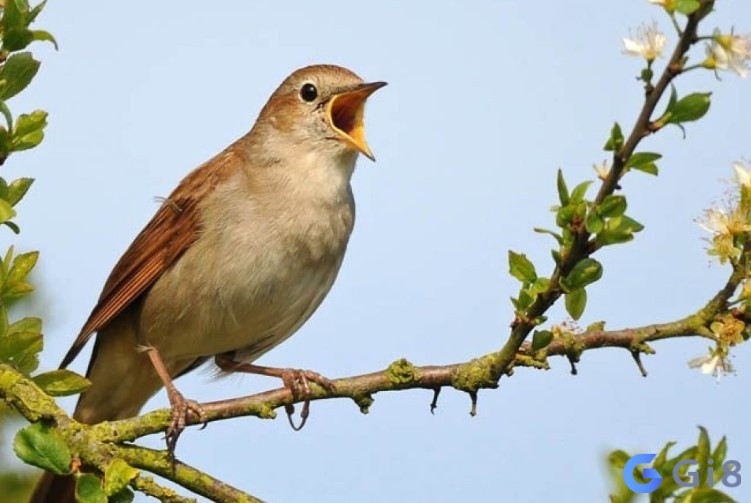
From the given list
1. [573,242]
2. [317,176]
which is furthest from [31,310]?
[573,242]

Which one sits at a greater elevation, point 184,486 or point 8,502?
point 184,486

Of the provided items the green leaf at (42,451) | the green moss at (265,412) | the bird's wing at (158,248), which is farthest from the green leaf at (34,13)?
the bird's wing at (158,248)

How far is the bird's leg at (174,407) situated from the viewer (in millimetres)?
3779

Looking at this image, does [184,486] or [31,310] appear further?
[31,310]

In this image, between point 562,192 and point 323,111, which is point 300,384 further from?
point 562,192

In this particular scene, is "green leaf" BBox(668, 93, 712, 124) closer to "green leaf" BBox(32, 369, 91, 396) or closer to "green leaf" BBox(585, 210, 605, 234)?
"green leaf" BBox(585, 210, 605, 234)

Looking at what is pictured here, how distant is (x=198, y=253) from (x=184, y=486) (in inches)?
81.1

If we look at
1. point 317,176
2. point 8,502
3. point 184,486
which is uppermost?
point 317,176

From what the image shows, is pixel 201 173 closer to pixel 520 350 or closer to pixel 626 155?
pixel 520 350

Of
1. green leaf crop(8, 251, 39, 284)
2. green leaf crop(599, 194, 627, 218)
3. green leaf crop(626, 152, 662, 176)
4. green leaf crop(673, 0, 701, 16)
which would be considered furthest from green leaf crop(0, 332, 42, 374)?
green leaf crop(673, 0, 701, 16)

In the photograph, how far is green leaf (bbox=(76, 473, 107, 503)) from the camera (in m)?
3.10

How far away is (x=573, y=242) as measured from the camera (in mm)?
2887

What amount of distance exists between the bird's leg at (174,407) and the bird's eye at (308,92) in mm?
1440

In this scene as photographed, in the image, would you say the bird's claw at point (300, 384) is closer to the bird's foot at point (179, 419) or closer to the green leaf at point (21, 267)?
the bird's foot at point (179, 419)
